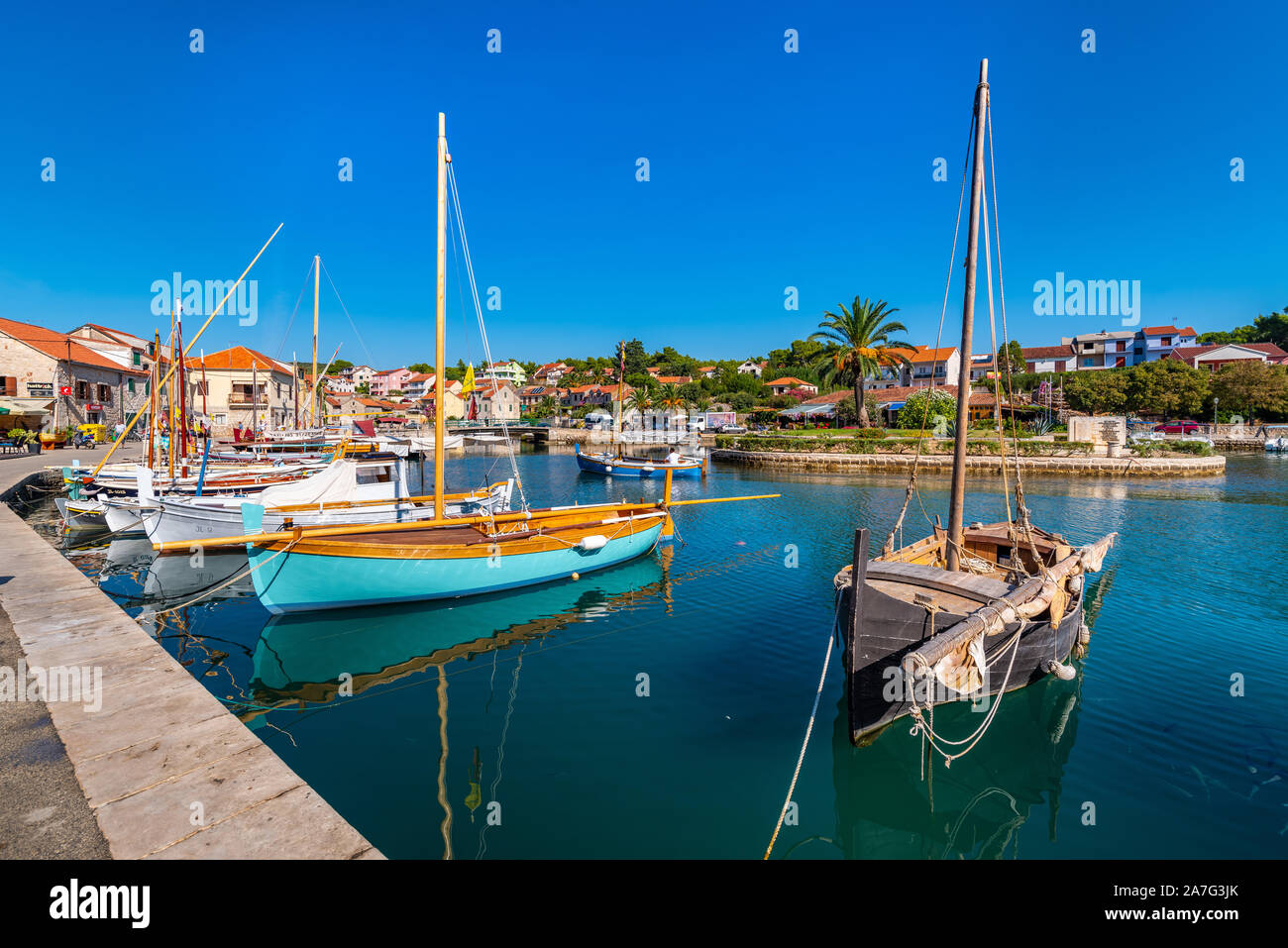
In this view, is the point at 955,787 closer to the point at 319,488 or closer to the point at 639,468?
the point at 319,488

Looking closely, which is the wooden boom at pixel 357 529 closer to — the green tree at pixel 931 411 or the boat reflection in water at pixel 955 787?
the boat reflection in water at pixel 955 787

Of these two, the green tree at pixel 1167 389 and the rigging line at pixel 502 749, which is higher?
the green tree at pixel 1167 389

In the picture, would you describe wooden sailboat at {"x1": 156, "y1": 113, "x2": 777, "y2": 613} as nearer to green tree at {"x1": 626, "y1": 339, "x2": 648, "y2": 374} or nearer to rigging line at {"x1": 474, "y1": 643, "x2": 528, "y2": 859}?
rigging line at {"x1": 474, "y1": 643, "x2": 528, "y2": 859}

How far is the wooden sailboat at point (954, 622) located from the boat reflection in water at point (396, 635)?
22.6 ft

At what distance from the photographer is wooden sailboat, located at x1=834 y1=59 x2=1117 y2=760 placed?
7.07m

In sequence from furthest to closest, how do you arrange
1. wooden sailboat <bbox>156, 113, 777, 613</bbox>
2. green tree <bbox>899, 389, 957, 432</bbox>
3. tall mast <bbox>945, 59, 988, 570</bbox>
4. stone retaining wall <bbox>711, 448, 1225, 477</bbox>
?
green tree <bbox>899, 389, 957, 432</bbox>, stone retaining wall <bbox>711, 448, 1225, 477</bbox>, wooden sailboat <bbox>156, 113, 777, 613</bbox>, tall mast <bbox>945, 59, 988, 570</bbox>

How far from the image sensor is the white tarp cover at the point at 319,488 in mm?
18375

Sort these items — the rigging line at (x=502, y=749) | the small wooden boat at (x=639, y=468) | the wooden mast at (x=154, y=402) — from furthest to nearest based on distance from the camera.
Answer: the small wooden boat at (x=639, y=468), the wooden mast at (x=154, y=402), the rigging line at (x=502, y=749)

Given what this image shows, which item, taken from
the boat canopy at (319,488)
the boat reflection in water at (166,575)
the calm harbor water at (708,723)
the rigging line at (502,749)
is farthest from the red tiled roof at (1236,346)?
the boat reflection in water at (166,575)

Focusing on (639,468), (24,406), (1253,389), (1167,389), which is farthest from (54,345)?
(1253,389)

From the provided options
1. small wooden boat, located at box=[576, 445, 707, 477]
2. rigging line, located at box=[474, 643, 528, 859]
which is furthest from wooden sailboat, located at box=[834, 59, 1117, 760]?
small wooden boat, located at box=[576, 445, 707, 477]

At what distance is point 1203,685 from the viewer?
10047mm

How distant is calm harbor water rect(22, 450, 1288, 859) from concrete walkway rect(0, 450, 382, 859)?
202cm
